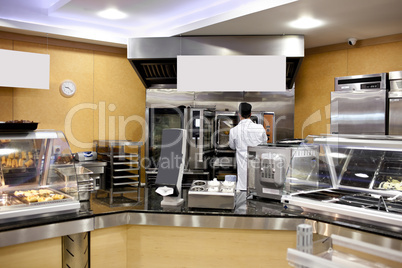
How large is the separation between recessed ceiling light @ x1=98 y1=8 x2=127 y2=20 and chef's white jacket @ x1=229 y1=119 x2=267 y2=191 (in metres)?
2.23

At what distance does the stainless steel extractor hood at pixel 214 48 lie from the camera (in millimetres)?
4820

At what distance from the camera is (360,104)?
4.68 meters

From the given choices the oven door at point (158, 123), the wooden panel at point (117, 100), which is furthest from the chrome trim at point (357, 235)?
the wooden panel at point (117, 100)

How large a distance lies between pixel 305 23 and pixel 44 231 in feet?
11.9

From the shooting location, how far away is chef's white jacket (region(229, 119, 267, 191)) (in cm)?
479

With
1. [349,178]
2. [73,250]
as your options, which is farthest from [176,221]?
[349,178]

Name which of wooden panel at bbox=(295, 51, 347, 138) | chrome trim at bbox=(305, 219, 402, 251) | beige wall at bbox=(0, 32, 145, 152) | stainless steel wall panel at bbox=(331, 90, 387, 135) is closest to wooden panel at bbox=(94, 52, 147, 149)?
beige wall at bbox=(0, 32, 145, 152)

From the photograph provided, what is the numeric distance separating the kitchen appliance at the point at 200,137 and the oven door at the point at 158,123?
0.20 m

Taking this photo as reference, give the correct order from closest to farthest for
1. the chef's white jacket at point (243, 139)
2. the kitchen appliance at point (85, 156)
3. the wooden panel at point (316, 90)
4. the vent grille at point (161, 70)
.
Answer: the chef's white jacket at point (243, 139), the kitchen appliance at point (85, 156), the vent grille at point (161, 70), the wooden panel at point (316, 90)

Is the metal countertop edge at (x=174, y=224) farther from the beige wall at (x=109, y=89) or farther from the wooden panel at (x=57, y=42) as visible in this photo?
the wooden panel at (x=57, y=42)

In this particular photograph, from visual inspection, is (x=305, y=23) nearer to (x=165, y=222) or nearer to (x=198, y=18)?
(x=198, y=18)

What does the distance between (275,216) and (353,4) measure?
2.43 m

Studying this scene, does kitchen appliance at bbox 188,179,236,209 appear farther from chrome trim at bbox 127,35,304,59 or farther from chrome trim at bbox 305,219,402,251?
chrome trim at bbox 127,35,304,59

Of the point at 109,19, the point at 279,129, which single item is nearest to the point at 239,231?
the point at 279,129
